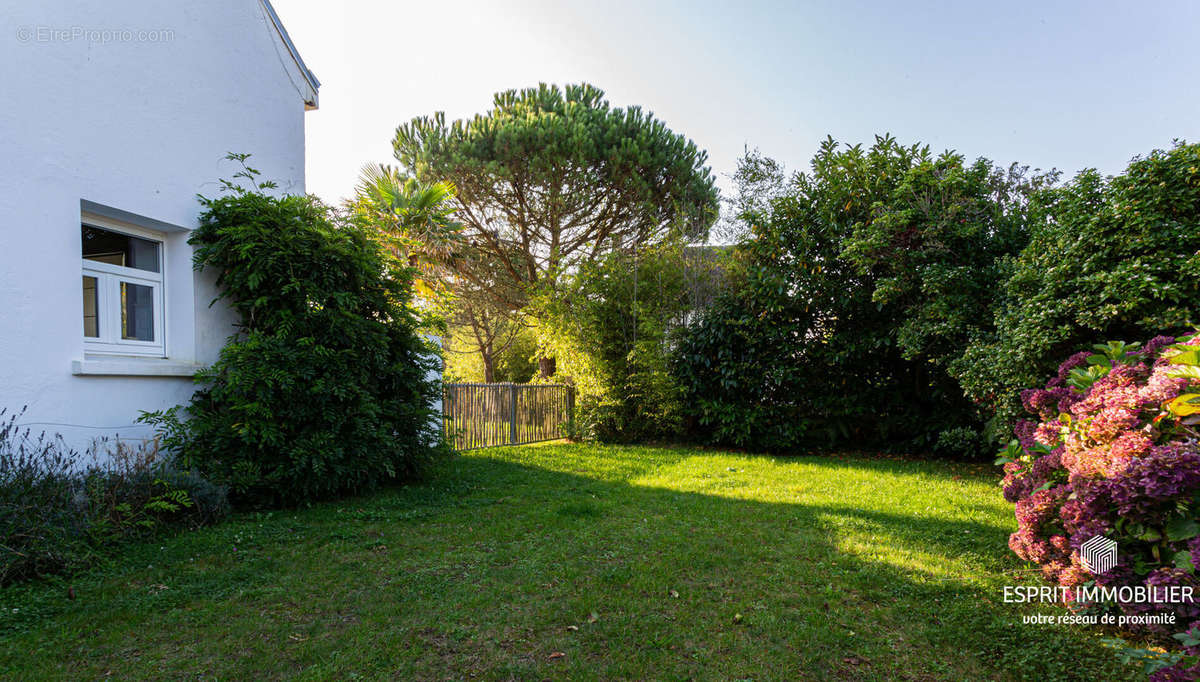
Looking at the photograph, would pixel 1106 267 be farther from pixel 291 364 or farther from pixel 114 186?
pixel 114 186

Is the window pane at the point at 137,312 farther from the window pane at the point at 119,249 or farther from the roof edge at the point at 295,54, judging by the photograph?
the roof edge at the point at 295,54

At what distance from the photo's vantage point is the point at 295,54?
6996 mm

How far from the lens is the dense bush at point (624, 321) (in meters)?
11.5

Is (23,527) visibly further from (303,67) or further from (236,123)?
(303,67)

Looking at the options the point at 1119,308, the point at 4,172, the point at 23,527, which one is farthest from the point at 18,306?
the point at 1119,308

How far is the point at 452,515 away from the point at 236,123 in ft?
16.6

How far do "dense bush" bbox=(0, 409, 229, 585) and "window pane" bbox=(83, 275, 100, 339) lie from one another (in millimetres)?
1074

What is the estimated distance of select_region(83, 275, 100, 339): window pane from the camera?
493cm

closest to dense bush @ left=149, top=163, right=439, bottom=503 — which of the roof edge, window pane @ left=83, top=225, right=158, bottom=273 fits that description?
window pane @ left=83, top=225, right=158, bottom=273

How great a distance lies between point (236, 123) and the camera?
20.2ft

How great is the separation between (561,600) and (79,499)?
3837mm

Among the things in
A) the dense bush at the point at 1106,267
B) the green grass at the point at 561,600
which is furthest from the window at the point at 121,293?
the dense bush at the point at 1106,267

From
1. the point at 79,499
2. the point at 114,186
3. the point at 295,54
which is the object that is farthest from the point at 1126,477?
the point at 295,54

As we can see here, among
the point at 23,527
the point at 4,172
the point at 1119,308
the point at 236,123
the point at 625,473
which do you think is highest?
the point at 236,123
